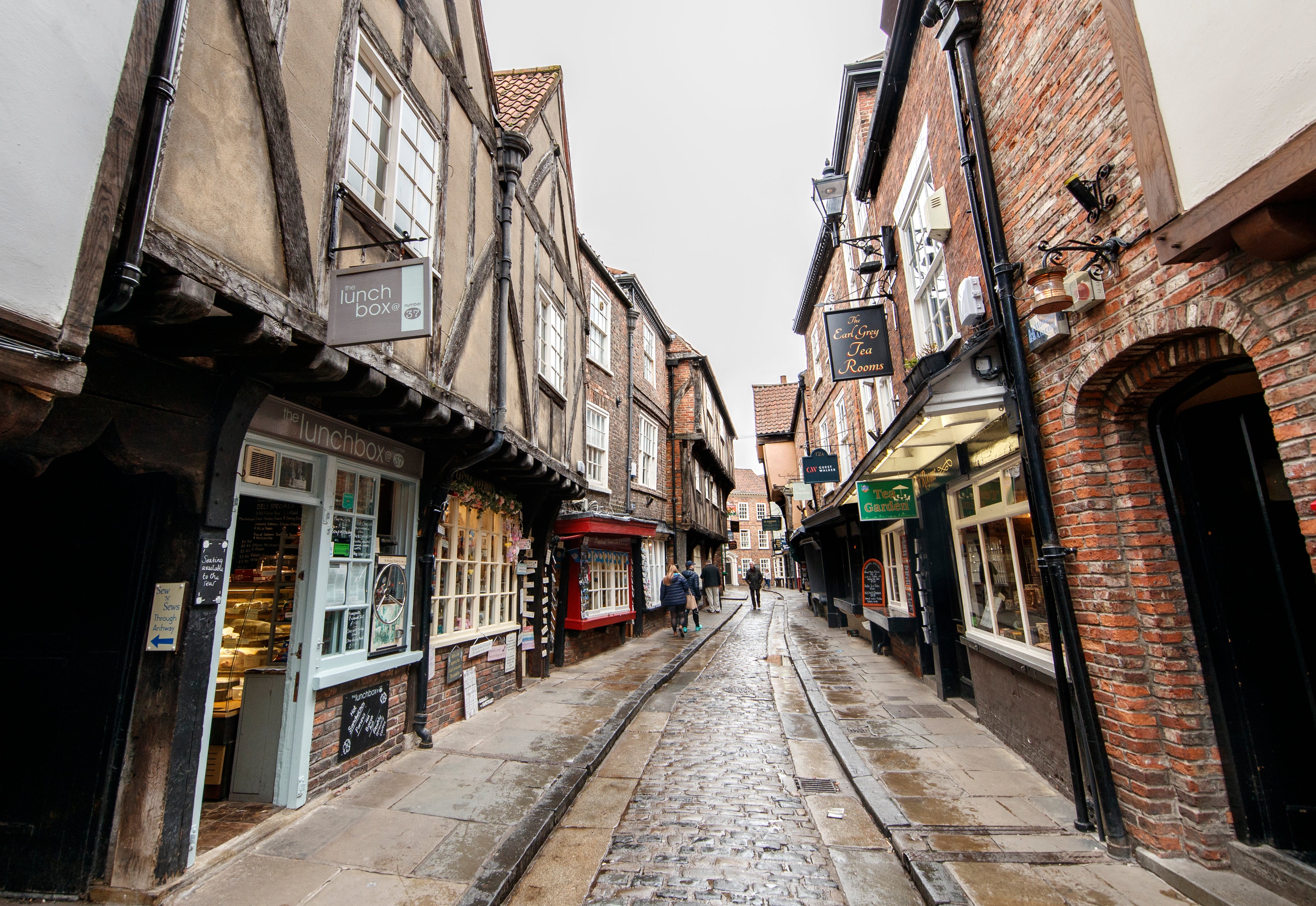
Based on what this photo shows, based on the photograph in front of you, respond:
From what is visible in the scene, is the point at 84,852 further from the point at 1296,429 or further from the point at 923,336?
the point at 923,336

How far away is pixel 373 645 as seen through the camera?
5.38 m

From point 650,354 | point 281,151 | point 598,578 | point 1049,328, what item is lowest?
point 598,578

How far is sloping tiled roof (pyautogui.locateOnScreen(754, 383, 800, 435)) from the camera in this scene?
30.6 meters

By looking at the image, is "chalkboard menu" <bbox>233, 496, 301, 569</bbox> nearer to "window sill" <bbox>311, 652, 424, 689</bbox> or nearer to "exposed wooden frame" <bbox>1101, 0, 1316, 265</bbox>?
"window sill" <bbox>311, 652, 424, 689</bbox>

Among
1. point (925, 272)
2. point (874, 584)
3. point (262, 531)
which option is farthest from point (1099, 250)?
point (874, 584)

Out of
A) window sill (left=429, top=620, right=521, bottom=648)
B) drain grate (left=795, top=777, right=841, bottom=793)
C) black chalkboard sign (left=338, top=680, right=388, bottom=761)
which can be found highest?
window sill (left=429, top=620, right=521, bottom=648)

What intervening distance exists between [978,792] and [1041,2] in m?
5.95

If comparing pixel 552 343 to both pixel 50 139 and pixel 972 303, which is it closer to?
pixel 972 303

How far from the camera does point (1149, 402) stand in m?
3.76

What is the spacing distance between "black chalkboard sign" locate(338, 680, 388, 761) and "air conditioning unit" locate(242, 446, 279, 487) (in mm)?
1998

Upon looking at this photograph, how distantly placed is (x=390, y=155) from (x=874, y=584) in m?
10.8

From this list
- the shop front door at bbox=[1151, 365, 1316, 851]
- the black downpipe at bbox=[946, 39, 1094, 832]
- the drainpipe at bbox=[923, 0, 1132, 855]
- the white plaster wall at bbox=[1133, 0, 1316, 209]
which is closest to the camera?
the white plaster wall at bbox=[1133, 0, 1316, 209]

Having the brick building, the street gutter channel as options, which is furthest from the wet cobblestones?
the brick building

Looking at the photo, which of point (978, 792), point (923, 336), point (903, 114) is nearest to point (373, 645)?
point (978, 792)
